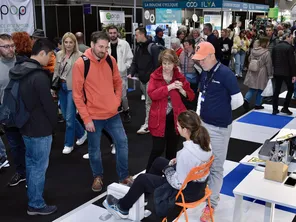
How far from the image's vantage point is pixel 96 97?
3.02 meters

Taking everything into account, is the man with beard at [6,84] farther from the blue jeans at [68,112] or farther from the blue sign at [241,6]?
the blue sign at [241,6]

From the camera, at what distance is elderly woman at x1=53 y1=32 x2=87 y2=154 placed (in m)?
4.00

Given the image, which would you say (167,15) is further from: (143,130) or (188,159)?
(188,159)

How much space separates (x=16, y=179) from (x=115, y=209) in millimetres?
1295

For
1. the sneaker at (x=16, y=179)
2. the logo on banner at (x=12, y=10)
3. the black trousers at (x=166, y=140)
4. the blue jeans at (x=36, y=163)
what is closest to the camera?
the blue jeans at (x=36, y=163)

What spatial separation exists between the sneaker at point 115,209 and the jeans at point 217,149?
2.39ft

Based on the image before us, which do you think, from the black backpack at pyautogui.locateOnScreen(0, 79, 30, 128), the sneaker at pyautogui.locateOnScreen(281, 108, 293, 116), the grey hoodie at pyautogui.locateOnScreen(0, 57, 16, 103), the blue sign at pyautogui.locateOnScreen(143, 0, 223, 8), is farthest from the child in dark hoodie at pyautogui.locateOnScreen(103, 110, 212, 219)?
the blue sign at pyautogui.locateOnScreen(143, 0, 223, 8)

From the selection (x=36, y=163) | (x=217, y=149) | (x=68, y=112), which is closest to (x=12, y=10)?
(x=68, y=112)

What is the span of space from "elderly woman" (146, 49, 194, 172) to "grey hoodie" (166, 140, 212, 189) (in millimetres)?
741

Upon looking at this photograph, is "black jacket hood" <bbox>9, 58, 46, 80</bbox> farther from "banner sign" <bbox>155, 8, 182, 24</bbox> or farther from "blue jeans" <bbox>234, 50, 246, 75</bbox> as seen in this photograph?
"banner sign" <bbox>155, 8, 182, 24</bbox>

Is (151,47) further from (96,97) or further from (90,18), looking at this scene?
(90,18)

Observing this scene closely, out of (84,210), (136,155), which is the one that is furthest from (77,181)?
A: (136,155)

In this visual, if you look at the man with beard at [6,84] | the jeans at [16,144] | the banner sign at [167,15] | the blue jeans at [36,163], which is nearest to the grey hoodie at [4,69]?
the man with beard at [6,84]

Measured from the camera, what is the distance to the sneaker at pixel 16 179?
3486 mm
